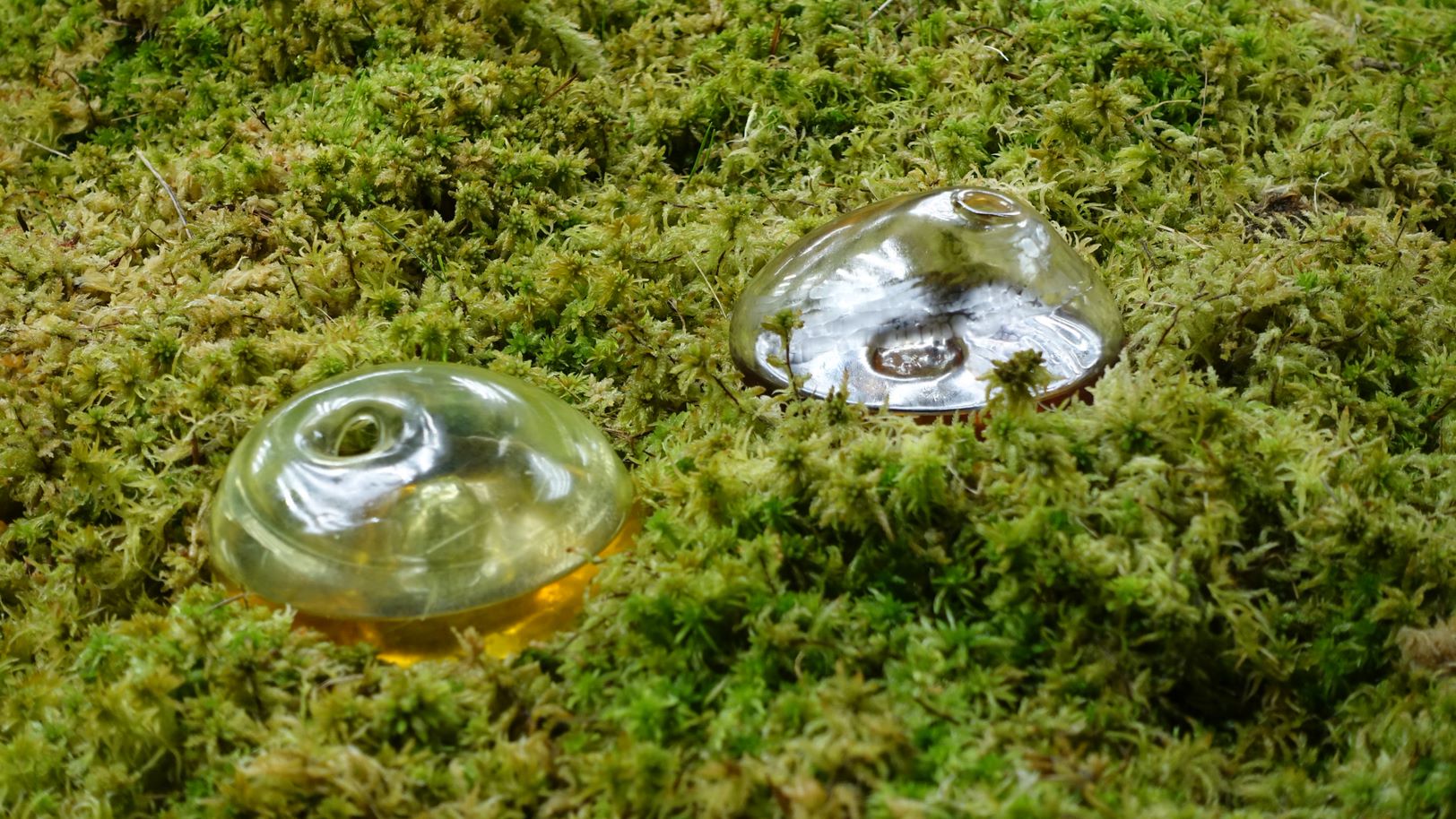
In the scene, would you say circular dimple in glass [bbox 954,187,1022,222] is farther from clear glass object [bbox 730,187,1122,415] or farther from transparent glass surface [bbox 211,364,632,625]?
transparent glass surface [bbox 211,364,632,625]

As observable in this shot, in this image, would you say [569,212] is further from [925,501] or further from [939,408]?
[925,501]

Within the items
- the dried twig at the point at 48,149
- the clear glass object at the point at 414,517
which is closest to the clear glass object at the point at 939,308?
the clear glass object at the point at 414,517

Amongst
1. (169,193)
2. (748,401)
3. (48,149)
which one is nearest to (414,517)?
(748,401)

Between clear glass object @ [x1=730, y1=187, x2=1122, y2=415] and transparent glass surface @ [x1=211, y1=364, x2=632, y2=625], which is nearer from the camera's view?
transparent glass surface @ [x1=211, y1=364, x2=632, y2=625]

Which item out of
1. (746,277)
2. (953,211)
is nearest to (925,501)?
(953,211)

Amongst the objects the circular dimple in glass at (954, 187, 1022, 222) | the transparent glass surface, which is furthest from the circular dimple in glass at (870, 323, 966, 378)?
the transparent glass surface

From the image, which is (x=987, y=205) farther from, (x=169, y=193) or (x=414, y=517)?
(x=169, y=193)
